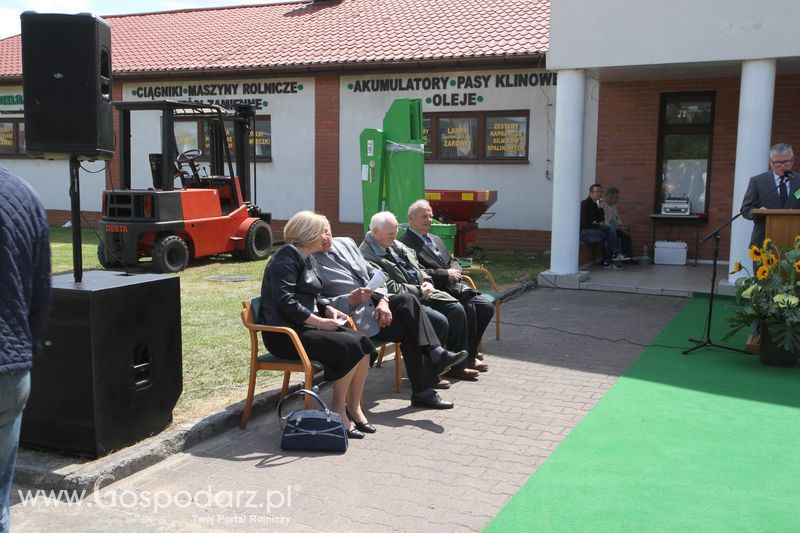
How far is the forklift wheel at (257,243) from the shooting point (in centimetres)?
1249

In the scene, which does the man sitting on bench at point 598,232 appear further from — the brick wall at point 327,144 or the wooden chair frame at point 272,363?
the wooden chair frame at point 272,363

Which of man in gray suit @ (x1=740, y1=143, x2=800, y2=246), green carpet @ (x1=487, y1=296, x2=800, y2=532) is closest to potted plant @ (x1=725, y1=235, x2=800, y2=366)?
green carpet @ (x1=487, y1=296, x2=800, y2=532)

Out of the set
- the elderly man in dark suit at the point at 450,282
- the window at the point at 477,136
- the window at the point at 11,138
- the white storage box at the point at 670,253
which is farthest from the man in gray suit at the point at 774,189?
the window at the point at 11,138

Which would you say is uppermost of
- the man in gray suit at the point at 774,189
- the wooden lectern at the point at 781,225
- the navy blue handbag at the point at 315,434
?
the man in gray suit at the point at 774,189

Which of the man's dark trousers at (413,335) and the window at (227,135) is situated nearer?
the man's dark trousers at (413,335)

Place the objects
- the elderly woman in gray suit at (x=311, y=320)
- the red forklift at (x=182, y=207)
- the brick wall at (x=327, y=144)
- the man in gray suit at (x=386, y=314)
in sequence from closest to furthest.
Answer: the elderly woman in gray suit at (x=311, y=320) → the man in gray suit at (x=386, y=314) → the red forklift at (x=182, y=207) → the brick wall at (x=327, y=144)

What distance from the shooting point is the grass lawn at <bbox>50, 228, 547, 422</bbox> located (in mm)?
5328

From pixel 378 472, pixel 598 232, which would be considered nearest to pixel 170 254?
pixel 598 232

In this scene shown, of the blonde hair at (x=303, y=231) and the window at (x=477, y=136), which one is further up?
the window at (x=477, y=136)

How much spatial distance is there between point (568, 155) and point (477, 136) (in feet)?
15.1

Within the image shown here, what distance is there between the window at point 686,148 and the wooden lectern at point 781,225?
6380mm

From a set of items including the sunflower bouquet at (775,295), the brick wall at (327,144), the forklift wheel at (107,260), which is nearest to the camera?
the sunflower bouquet at (775,295)

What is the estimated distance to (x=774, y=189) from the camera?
6996mm

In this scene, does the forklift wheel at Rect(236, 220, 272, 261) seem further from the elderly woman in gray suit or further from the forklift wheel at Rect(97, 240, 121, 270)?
the elderly woman in gray suit
